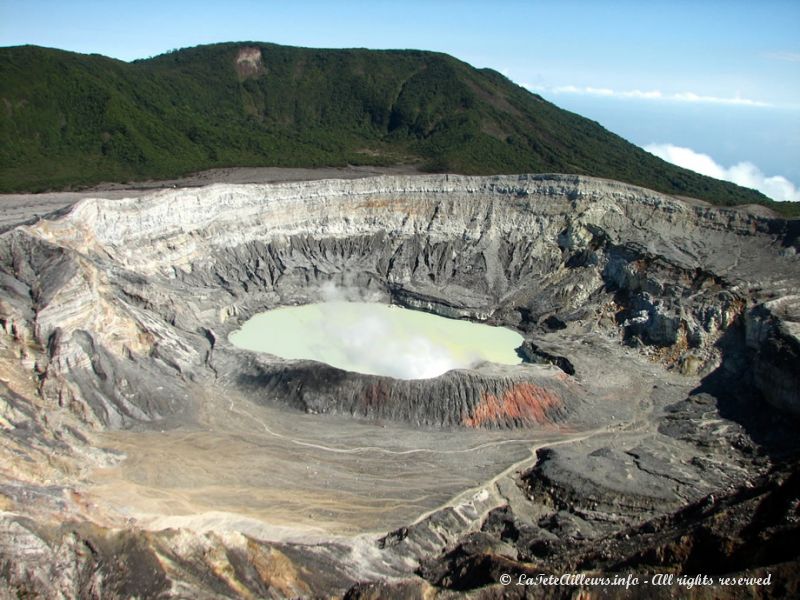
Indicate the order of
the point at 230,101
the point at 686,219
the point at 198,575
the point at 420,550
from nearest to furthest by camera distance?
the point at 198,575 → the point at 420,550 → the point at 686,219 → the point at 230,101

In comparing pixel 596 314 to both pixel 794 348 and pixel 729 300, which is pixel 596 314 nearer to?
pixel 729 300

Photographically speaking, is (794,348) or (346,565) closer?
(346,565)

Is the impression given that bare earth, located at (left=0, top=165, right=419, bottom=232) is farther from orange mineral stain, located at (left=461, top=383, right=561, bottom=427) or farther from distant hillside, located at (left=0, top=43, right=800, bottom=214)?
orange mineral stain, located at (left=461, top=383, right=561, bottom=427)

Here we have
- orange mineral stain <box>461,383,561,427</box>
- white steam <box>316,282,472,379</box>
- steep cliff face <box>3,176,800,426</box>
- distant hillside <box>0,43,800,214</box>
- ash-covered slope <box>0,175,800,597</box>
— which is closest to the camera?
ash-covered slope <box>0,175,800,597</box>

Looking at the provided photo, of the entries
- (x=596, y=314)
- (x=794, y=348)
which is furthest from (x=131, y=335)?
(x=794, y=348)

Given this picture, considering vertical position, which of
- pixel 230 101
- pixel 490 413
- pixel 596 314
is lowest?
pixel 490 413

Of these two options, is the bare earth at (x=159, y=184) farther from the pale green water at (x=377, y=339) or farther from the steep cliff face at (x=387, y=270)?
the pale green water at (x=377, y=339)

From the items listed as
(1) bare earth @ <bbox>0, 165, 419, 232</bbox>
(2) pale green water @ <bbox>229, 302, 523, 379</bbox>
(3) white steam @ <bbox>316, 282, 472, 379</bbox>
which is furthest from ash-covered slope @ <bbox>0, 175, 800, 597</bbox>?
(1) bare earth @ <bbox>0, 165, 419, 232</bbox>
